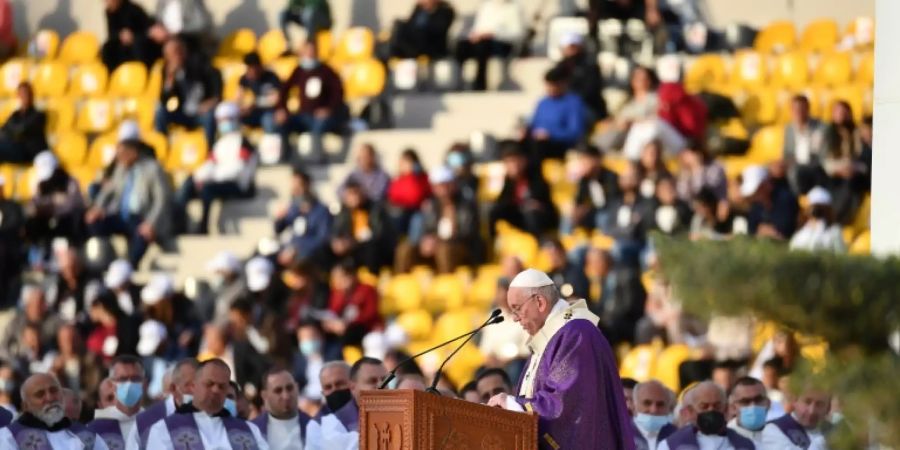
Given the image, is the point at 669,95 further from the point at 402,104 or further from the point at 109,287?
the point at 109,287

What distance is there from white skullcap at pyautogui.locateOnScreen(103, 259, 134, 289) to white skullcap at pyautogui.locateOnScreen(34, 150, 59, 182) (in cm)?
200

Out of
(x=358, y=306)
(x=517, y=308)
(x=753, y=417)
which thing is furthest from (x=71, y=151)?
(x=517, y=308)

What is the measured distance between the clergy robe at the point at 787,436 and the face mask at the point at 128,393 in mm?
4061

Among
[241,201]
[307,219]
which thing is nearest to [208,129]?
[241,201]

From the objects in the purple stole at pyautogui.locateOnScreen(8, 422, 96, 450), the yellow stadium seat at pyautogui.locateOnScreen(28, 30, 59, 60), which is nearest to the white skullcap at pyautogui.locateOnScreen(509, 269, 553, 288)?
the purple stole at pyautogui.locateOnScreen(8, 422, 96, 450)

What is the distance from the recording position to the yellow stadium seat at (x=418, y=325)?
18.6 metres

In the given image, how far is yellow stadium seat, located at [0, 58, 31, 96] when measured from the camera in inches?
955

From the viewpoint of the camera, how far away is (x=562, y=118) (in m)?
20.2

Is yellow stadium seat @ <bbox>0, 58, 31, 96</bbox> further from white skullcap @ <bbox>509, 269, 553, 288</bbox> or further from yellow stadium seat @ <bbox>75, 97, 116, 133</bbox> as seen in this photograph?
white skullcap @ <bbox>509, 269, 553, 288</bbox>

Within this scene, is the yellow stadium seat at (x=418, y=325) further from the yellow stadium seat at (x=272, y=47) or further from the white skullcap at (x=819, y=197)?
the yellow stadium seat at (x=272, y=47)

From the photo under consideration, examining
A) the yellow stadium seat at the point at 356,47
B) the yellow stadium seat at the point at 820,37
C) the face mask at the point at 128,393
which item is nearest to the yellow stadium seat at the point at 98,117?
the yellow stadium seat at the point at 356,47

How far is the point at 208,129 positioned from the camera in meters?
22.5

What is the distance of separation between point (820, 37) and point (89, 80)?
8716 mm

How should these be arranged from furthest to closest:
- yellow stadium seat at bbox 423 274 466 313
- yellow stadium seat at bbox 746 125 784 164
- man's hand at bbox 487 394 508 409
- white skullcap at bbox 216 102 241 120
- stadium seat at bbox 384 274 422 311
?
white skullcap at bbox 216 102 241 120
yellow stadium seat at bbox 746 125 784 164
stadium seat at bbox 384 274 422 311
yellow stadium seat at bbox 423 274 466 313
man's hand at bbox 487 394 508 409
